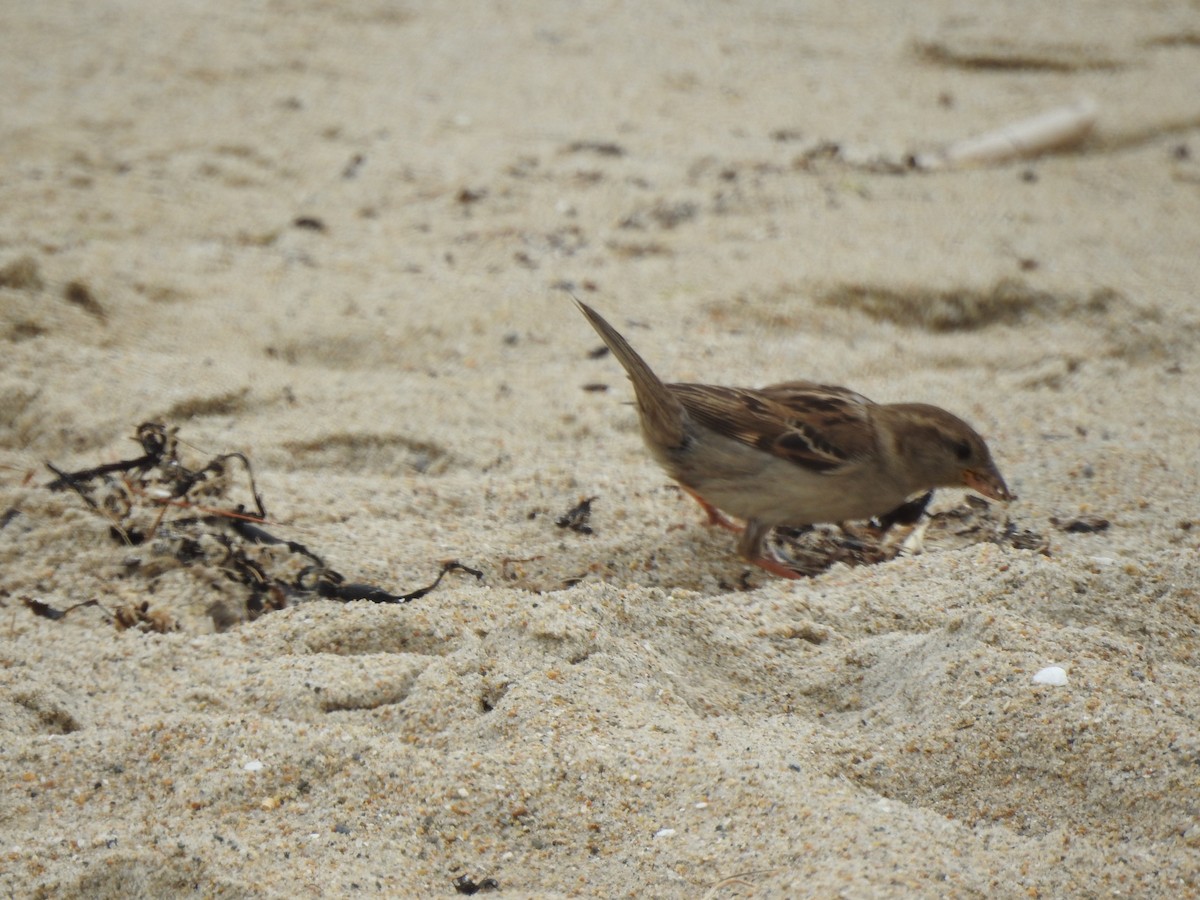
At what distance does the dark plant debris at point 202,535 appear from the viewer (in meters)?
3.74

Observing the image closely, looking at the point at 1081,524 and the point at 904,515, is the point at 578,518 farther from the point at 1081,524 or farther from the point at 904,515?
the point at 1081,524

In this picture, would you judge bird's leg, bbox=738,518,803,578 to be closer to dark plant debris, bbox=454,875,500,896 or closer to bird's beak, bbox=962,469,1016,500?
bird's beak, bbox=962,469,1016,500

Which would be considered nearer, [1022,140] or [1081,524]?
[1081,524]

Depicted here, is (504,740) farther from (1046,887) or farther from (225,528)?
(225,528)

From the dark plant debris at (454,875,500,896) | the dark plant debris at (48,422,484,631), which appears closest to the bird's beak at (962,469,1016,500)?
the dark plant debris at (48,422,484,631)

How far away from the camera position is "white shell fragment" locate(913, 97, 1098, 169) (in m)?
7.50

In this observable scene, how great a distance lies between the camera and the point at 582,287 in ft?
19.9

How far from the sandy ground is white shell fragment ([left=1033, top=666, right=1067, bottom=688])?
4cm

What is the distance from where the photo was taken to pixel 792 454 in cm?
405

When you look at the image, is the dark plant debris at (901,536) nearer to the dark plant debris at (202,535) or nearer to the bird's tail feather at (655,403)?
the bird's tail feather at (655,403)

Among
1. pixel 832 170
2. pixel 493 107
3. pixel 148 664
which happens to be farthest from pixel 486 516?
pixel 493 107

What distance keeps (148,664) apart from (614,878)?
1438 mm

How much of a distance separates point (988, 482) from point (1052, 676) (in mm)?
1208

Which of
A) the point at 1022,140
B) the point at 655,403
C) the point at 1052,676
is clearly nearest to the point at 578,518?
the point at 655,403
